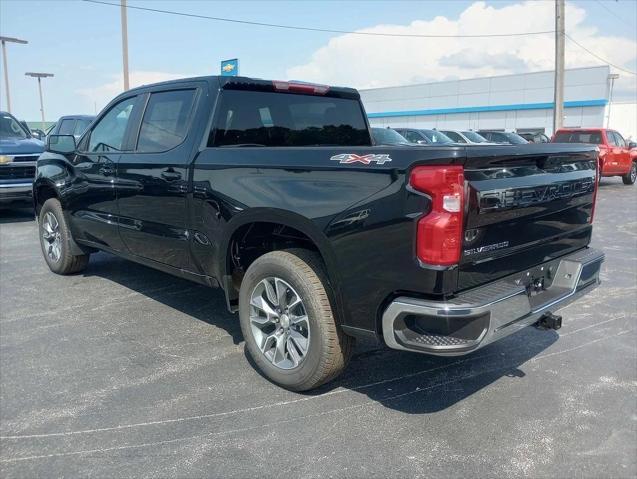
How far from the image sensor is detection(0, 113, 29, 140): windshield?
10.9 metres

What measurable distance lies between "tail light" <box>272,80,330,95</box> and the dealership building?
4410 cm

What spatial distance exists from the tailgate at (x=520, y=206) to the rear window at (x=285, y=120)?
2033mm

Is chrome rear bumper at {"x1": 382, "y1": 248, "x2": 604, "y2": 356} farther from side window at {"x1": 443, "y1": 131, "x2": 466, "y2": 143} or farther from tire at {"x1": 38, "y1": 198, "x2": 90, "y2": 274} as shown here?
side window at {"x1": 443, "y1": 131, "x2": 466, "y2": 143}

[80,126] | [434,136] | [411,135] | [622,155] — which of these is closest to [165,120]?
[80,126]

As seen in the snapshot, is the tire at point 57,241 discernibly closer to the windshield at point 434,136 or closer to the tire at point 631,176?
the windshield at point 434,136

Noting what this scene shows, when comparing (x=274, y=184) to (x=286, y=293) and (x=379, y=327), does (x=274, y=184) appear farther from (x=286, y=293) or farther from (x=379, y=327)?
(x=379, y=327)

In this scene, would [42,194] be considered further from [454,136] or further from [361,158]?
[454,136]

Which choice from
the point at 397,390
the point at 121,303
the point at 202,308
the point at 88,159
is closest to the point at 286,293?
the point at 397,390

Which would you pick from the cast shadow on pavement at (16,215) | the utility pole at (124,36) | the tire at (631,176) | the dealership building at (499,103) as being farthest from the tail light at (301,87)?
the dealership building at (499,103)

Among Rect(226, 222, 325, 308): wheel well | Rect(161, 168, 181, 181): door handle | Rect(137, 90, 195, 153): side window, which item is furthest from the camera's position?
Rect(137, 90, 195, 153): side window

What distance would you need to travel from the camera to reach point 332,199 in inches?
120

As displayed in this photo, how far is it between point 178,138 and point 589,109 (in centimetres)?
4694

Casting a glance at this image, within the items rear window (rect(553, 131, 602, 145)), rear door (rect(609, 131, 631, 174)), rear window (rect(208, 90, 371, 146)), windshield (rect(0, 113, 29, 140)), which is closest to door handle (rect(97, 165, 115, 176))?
rear window (rect(208, 90, 371, 146))

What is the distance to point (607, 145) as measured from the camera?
17.4 metres
